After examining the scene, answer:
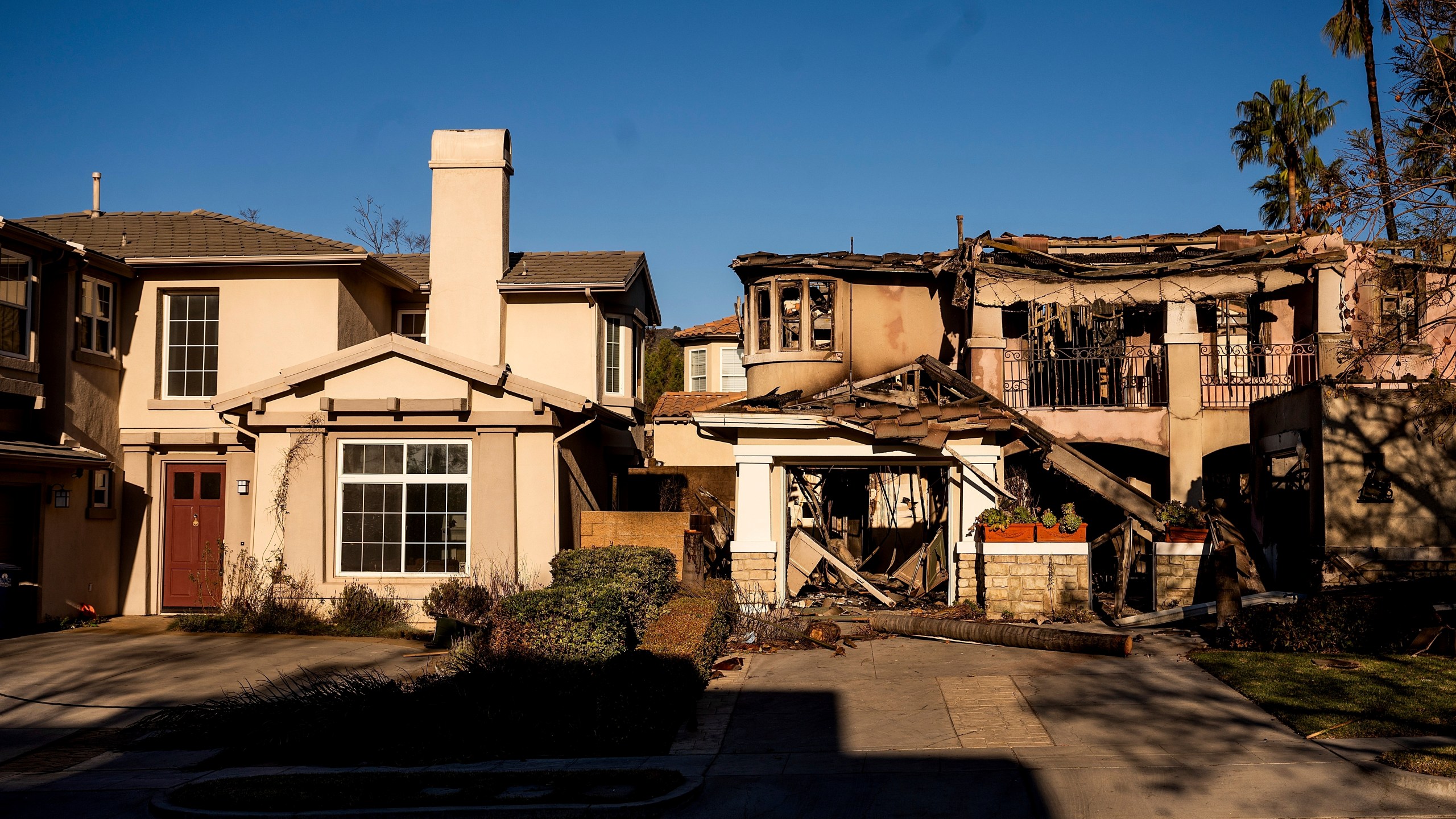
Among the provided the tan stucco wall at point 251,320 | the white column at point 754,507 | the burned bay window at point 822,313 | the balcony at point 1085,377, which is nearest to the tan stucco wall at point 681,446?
the burned bay window at point 822,313

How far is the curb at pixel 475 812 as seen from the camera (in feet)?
24.3

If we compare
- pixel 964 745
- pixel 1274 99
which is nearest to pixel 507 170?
pixel 964 745

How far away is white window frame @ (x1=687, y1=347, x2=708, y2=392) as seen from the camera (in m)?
30.7

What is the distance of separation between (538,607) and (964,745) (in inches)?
187

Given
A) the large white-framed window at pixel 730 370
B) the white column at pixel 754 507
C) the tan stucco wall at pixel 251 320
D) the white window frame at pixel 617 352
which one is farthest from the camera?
the large white-framed window at pixel 730 370

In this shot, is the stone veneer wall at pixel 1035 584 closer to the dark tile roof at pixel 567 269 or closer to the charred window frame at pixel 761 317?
the charred window frame at pixel 761 317

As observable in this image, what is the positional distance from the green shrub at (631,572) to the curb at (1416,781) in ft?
24.5

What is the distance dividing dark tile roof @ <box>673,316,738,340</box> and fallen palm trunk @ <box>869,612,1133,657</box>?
53.8 feet

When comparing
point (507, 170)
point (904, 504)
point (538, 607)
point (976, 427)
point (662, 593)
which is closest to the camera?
point (538, 607)

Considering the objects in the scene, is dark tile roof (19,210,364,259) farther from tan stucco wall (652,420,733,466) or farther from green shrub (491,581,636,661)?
tan stucco wall (652,420,733,466)

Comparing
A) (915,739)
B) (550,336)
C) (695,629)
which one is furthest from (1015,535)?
(550,336)

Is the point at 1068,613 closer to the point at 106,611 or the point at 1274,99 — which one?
the point at 106,611

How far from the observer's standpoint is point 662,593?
14336 mm

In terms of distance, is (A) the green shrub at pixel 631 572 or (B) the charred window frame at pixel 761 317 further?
(B) the charred window frame at pixel 761 317
